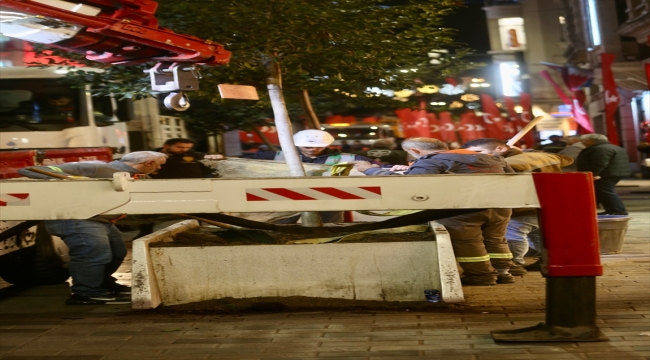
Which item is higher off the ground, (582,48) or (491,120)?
(582,48)

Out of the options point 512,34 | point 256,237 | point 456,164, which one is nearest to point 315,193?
point 256,237

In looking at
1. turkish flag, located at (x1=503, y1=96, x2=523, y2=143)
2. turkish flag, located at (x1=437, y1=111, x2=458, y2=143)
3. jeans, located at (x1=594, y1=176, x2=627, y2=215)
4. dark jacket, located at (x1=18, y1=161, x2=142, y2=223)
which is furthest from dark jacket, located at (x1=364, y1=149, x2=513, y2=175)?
turkish flag, located at (x1=503, y1=96, x2=523, y2=143)

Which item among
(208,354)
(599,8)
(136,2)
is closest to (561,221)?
(208,354)

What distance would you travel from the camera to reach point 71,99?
1200 centimetres

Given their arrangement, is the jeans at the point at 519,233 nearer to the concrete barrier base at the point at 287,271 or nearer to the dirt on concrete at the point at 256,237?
the dirt on concrete at the point at 256,237

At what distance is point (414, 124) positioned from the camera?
24.0 meters

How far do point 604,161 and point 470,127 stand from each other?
14.3 metres

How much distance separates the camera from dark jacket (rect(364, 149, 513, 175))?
22.5ft

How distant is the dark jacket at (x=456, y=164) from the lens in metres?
6.85

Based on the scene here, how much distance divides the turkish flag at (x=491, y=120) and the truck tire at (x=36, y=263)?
2008cm

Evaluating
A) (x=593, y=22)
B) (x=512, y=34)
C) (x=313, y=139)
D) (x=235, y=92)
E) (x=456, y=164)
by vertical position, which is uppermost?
(x=512, y=34)

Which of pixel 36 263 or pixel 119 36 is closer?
pixel 36 263

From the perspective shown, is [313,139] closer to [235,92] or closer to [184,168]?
[235,92]

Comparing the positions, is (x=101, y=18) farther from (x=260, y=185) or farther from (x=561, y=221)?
(x=561, y=221)
